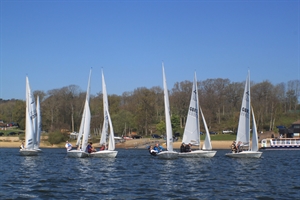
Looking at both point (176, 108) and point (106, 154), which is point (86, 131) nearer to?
point (106, 154)

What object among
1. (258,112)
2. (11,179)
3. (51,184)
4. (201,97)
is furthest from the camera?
(201,97)

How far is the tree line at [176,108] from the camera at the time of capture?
104 m

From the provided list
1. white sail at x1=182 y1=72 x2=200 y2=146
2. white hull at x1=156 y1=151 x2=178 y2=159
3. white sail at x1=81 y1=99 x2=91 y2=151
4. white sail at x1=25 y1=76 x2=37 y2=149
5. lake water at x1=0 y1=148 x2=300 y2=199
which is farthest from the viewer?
white sail at x1=25 y1=76 x2=37 y2=149

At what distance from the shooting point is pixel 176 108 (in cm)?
11069

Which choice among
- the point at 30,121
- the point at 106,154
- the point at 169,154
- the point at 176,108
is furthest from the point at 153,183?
the point at 176,108

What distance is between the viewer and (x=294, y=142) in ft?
→ 264

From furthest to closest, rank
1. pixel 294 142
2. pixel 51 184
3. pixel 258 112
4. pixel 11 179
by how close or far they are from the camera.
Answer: pixel 258 112 → pixel 294 142 → pixel 11 179 → pixel 51 184

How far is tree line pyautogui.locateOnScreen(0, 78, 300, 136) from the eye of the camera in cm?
10419

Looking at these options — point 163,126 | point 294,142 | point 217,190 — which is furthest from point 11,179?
point 163,126

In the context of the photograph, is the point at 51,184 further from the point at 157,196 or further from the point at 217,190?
the point at 217,190

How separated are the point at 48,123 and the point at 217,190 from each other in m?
89.5

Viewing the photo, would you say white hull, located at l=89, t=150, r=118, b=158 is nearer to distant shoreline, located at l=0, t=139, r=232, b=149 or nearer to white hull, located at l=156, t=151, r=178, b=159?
white hull, located at l=156, t=151, r=178, b=159

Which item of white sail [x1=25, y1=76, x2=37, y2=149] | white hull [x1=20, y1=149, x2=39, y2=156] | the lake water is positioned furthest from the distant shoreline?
the lake water

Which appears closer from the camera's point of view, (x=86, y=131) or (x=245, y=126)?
(x=245, y=126)
